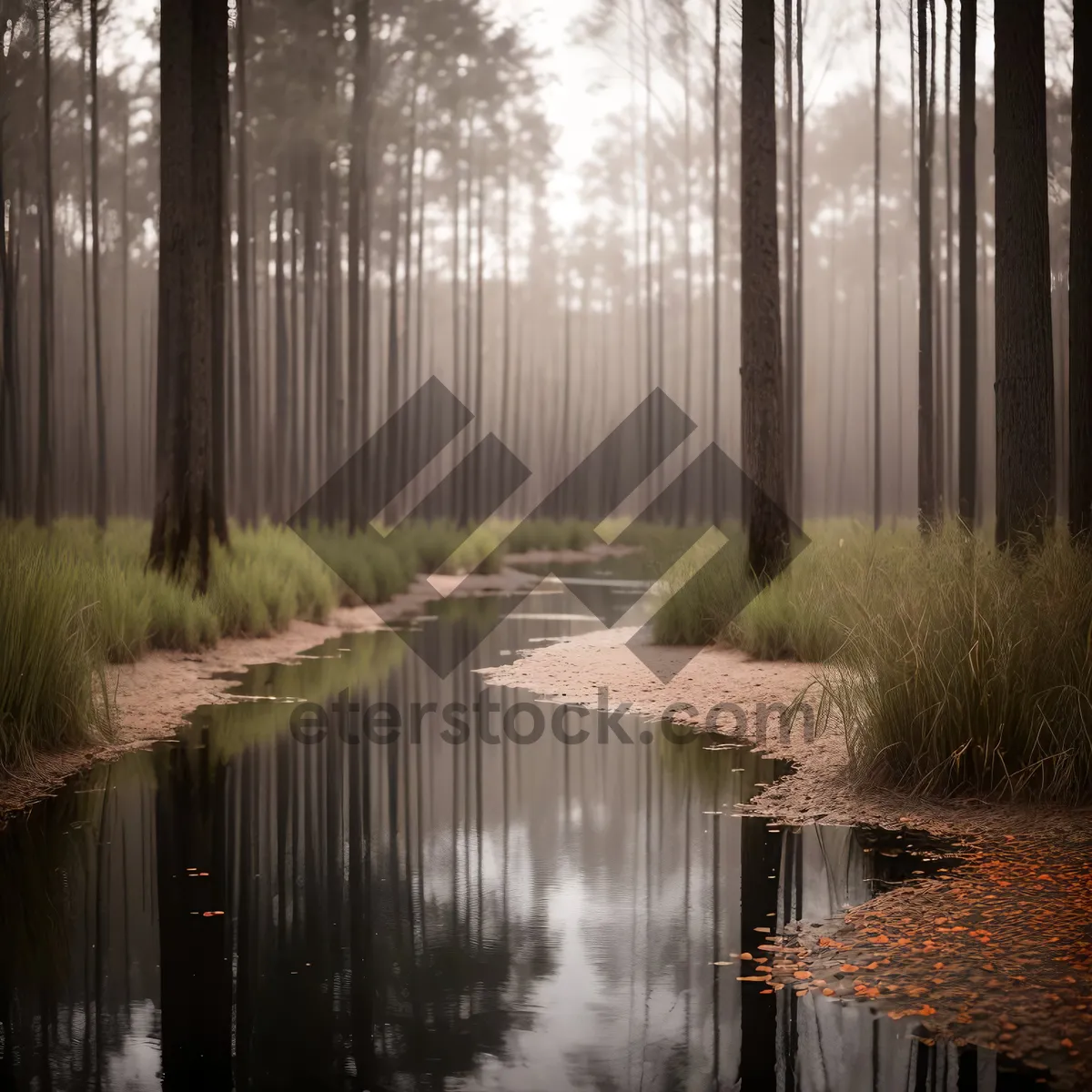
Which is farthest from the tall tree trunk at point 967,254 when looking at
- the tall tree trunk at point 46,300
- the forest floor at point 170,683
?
→ the tall tree trunk at point 46,300

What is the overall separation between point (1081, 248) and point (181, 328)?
936 centimetres

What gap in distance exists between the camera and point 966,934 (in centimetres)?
406

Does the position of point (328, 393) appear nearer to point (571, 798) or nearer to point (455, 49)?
point (455, 49)

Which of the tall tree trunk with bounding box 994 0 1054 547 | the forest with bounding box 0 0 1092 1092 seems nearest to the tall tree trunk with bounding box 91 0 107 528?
the forest with bounding box 0 0 1092 1092

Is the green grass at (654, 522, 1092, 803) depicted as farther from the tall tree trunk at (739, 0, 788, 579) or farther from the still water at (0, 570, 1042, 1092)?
the tall tree trunk at (739, 0, 788, 579)

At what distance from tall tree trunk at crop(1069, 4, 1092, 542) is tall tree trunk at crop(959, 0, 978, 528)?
330 cm

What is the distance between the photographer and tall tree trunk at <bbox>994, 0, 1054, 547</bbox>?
958 cm

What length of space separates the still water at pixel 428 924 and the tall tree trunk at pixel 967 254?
9599 millimetres

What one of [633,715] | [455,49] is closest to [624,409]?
[455,49]

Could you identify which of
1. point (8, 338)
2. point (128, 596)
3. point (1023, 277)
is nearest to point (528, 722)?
point (128, 596)

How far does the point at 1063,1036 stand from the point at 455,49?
937 inches

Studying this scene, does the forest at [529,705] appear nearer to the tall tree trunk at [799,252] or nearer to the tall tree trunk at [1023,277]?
the tall tree trunk at [1023,277]

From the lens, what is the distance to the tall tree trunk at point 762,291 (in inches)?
Result: 513

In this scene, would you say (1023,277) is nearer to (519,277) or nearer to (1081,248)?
(1081,248)
